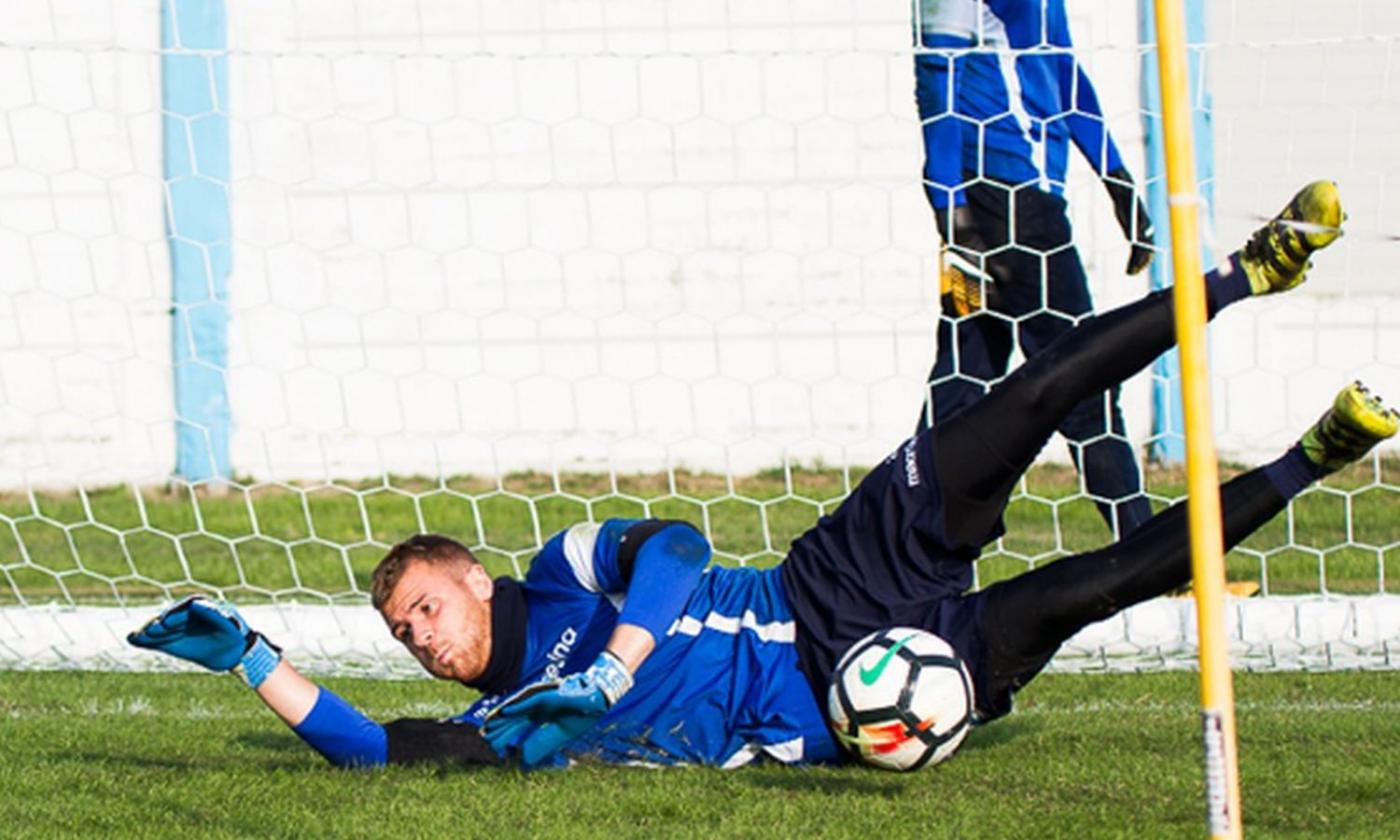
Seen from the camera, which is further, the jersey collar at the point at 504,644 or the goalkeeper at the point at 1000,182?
the goalkeeper at the point at 1000,182

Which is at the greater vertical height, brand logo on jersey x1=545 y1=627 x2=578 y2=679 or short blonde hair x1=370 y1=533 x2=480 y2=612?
short blonde hair x1=370 y1=533 x2=480 y2=612

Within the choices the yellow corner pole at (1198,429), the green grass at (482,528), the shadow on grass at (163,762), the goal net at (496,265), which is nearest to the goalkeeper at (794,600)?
the shadow on grass at (163,762)

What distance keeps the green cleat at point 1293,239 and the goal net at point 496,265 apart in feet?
17.1

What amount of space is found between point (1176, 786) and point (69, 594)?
195 inches

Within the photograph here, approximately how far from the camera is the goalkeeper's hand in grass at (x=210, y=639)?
462 centimetres

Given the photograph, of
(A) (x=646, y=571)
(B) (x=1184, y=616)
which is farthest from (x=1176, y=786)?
(B) (x=1184, y=616)

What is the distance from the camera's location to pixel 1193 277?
314 cm

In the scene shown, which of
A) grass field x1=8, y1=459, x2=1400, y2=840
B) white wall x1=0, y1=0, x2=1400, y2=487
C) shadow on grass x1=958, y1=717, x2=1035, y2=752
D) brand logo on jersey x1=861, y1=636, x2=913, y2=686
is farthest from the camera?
white wall x1=0, y1=0, x2=1400, y2=487

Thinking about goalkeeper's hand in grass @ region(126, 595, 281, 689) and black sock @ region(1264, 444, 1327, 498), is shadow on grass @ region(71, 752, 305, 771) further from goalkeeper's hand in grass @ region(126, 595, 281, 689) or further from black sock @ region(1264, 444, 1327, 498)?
black sock @ region(1264, 444, 1327, 498)

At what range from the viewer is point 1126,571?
4.57 m

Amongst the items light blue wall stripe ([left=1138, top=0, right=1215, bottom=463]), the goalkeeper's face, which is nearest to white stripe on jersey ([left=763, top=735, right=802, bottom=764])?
the goalkeeper's face

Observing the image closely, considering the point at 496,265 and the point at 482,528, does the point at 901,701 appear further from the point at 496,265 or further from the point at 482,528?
the point at 496,265

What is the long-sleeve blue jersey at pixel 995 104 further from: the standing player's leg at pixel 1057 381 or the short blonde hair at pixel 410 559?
the short blonde hair at pixel 410 559

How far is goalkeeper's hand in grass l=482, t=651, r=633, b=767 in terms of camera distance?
401 centimetres
